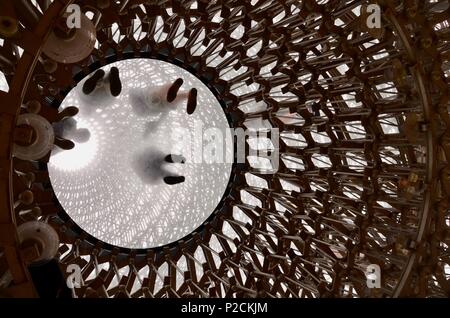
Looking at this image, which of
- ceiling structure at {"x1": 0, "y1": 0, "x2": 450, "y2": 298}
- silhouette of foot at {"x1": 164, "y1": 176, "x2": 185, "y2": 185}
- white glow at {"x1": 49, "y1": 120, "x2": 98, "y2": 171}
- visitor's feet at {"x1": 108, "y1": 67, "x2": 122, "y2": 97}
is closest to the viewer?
ceiling structure at {"x1": 0, "y1": 0, "x2": 450, "y2": 298}

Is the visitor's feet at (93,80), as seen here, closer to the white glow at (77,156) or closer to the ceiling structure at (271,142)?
the ceiling structure at (271,142)

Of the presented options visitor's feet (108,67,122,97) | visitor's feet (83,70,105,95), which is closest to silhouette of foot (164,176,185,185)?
visitor's feet (108,67,122,97)

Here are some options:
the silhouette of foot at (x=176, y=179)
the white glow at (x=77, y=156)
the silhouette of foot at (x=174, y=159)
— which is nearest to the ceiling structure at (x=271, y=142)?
the white glow at (x=77, y=156)

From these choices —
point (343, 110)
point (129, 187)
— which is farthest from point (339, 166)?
point (129, 187)

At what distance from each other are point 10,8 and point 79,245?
5.41m

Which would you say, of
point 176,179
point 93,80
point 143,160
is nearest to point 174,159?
point 143,160

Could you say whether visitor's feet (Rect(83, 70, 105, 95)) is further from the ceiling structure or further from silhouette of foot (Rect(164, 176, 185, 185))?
silhouette of foot (Rect(164, 176, 185, 185))

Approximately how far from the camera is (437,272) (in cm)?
508

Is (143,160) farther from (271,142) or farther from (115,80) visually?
(115,80)

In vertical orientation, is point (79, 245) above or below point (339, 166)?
below

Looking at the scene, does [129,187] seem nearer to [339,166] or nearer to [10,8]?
[339,166]

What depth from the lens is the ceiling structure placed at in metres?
4.71

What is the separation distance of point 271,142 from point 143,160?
202 cm

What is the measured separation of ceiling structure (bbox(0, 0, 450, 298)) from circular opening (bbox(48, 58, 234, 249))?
10cm
